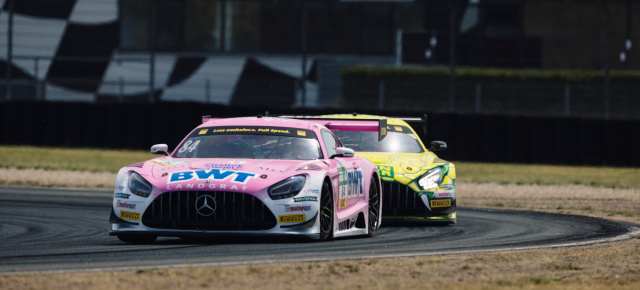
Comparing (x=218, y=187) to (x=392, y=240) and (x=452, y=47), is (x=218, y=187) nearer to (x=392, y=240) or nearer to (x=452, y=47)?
(x=392, y=240)

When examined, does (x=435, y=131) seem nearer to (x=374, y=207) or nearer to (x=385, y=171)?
(x=385, y=171)

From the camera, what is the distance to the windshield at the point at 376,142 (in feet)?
43.3

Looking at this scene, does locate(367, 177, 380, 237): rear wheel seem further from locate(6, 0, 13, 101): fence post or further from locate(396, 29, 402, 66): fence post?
locate(396, 29, 402, 66): fence post

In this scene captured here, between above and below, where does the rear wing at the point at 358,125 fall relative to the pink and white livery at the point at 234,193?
above

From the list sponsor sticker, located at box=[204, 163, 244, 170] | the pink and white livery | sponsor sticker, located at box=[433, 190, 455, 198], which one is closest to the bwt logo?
the pink and white livery

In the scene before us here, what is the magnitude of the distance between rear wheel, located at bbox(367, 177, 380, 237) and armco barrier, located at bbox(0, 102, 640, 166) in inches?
405

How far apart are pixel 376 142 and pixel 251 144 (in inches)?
130

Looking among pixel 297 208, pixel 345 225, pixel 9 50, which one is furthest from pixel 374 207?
pixel 9 50

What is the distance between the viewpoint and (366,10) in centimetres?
3142

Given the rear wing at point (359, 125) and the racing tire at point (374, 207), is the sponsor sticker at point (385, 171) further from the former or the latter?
the racing tire at point (374, 207)

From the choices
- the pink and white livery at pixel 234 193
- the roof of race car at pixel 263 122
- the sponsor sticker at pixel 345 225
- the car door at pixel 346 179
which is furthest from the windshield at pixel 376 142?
the pink and white livery at pixel 234 193

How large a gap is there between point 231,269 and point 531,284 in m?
1.97

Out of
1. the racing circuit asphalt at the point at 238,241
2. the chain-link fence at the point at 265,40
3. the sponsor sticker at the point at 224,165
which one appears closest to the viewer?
the racing circuit asphalt at the point at 238,241

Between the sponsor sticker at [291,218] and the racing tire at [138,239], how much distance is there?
119 cm
